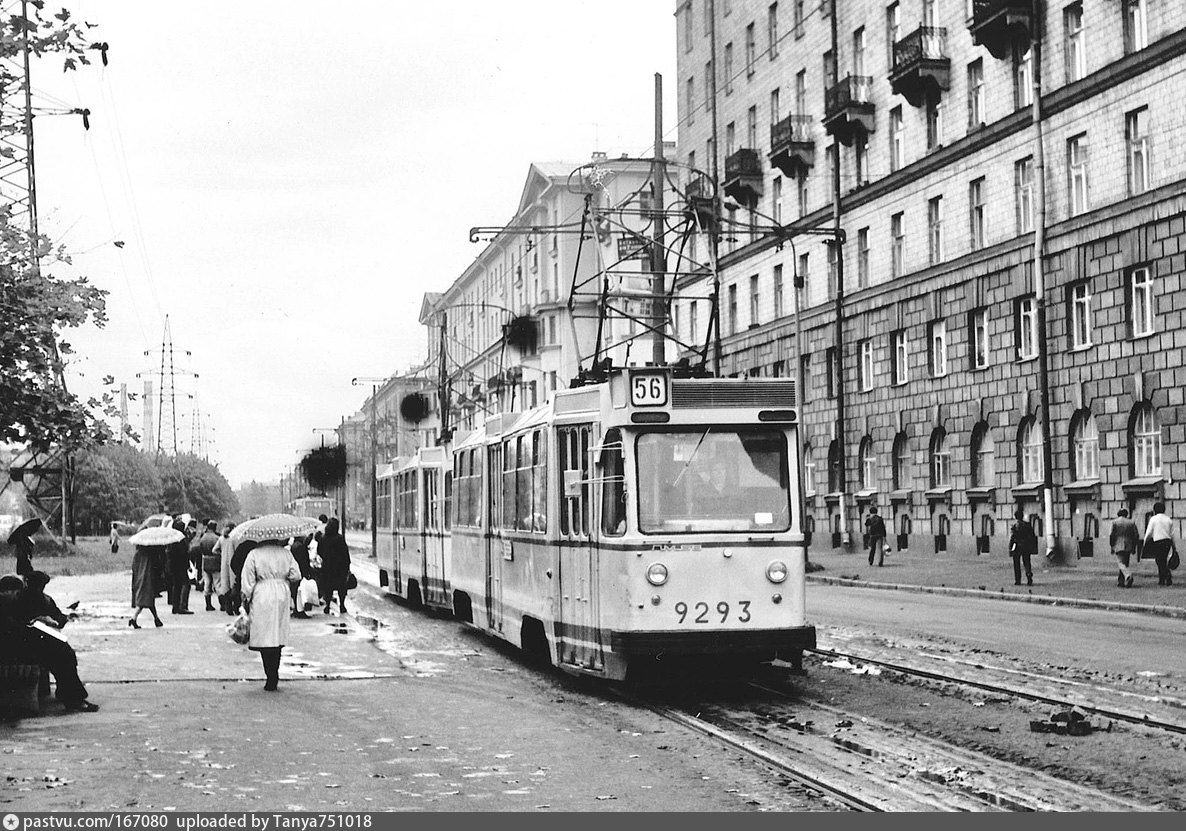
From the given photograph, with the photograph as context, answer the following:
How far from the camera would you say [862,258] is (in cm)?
5116

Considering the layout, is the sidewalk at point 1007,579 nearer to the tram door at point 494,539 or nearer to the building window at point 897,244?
the building window at point 897,244

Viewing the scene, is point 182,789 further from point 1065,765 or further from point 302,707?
point 1065,765

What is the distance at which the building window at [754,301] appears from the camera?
60.4 m

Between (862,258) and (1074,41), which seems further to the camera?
(862,258)

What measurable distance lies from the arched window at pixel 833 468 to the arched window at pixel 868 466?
6.49ft

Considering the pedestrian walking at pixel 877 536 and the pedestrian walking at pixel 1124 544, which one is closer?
the pedestrian walking at pixel 1124 544

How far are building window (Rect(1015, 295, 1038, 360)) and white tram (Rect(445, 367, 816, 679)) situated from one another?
2768 centimetres

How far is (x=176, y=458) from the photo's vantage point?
10900 centimetres

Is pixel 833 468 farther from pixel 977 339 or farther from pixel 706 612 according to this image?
pixel 706 612

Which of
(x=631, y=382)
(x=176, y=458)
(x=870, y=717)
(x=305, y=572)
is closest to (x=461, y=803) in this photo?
(x=870, y=717)

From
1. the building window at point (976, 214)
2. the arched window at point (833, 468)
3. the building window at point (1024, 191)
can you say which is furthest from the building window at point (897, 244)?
the arched window at point (833, 468)

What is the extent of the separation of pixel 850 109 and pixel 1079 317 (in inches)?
568

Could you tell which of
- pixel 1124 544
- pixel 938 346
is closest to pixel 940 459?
pixel 938 346

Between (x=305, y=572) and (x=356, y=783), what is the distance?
56.6 feet
